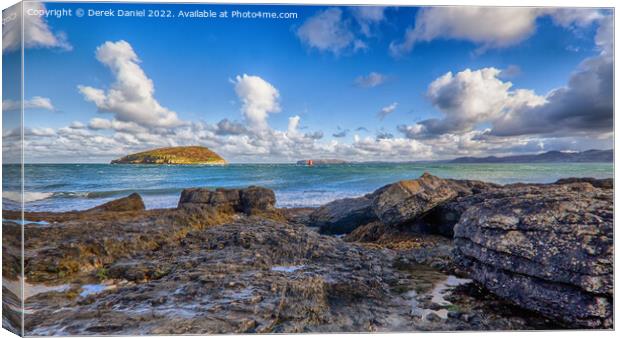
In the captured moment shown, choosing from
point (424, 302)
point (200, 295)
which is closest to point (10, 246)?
point (200, 295)

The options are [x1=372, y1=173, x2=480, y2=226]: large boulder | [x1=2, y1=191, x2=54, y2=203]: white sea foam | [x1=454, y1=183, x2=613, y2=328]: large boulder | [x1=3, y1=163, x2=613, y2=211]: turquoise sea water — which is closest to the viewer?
[x1=454, y1=183, x2=613, y2=328]: large boulder

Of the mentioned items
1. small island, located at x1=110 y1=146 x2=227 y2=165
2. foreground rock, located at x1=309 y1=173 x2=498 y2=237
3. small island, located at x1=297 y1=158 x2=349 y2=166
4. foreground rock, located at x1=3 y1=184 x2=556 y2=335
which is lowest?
foreground rock, located at x1=3 y1=184 x2=556 y2=335

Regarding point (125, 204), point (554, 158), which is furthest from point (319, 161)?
point (554, 158)

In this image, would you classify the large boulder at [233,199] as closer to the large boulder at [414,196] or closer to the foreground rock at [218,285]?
the foreground rock at [218,285]

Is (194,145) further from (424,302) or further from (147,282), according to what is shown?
(424,302)

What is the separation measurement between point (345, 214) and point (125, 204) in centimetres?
465

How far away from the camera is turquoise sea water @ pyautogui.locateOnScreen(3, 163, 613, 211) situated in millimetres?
4516

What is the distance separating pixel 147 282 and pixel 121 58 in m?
3.15

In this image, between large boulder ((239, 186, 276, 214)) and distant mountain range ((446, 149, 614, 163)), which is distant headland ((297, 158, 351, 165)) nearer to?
large boulder ((239, 186, 276, 214))

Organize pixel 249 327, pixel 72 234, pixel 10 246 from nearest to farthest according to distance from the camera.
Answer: pixel 249 327 → pixel 10 246 → pixel 72 234

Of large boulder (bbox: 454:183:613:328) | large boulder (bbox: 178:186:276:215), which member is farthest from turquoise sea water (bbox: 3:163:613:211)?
large boulder (bbox: 454:183:613:328)

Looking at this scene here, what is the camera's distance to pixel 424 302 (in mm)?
4582

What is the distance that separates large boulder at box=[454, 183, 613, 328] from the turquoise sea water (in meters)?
1.01

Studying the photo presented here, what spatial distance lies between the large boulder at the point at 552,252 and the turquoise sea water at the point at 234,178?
1.01 meters
